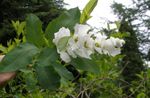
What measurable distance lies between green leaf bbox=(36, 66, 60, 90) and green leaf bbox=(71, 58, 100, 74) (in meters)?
0.06

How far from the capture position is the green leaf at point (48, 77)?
1109mm

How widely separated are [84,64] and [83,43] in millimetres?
69

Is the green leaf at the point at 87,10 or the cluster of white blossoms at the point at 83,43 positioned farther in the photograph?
the green leaf at the point at 87,10

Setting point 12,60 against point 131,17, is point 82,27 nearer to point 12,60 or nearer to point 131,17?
point 12,60

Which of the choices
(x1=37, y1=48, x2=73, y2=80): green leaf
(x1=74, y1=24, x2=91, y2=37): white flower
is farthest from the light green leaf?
(x1=74, y1=24, x2=91, y2=37): white flower

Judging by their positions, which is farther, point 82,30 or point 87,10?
point 87,10

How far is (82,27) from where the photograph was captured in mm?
1092

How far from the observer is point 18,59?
3.55 feet

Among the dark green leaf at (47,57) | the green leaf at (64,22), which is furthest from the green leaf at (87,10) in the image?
the dark green leaf at (47,57)

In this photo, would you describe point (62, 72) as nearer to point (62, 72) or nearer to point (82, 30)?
point (62, 72)

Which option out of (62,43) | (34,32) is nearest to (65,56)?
(62,43)

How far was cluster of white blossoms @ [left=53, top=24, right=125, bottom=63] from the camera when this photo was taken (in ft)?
Answer: 3.58

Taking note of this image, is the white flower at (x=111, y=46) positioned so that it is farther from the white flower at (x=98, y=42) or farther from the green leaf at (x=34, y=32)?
the green leaf at (x=34, y=32)

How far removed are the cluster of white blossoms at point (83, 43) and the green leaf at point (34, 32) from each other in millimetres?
68
